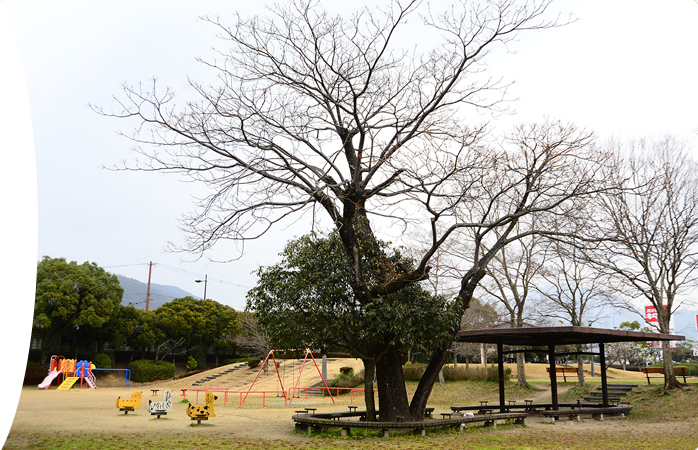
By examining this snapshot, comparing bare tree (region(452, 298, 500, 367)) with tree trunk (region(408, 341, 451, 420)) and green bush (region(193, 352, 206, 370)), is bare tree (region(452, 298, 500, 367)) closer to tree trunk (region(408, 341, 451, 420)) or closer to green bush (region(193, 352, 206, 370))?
tree trunk (region(408, 341, 451, 420))

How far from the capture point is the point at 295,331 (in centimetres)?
1088

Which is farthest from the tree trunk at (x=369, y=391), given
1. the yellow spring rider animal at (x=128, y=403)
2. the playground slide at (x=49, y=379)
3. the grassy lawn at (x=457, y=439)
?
the playground slide at (x=49, y=379)

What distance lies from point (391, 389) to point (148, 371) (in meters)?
26.1

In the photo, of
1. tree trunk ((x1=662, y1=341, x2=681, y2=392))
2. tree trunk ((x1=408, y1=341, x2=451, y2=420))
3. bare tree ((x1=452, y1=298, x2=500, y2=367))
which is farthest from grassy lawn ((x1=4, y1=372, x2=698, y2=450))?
bare tree ((x1=452, y1=298, x2=500, y2=367))

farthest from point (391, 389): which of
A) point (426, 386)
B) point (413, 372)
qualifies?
point (413, 372)

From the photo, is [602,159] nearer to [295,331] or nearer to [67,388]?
[295,331]

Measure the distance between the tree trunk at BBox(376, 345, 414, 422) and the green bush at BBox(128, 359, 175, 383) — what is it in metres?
25.8

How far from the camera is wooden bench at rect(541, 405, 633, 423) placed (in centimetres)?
1343

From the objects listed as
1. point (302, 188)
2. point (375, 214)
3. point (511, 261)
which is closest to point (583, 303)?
point (511, 261)

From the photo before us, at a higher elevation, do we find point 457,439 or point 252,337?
point 252,337

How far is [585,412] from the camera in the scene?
1378 centimetres

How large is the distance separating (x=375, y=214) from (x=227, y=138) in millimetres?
3503

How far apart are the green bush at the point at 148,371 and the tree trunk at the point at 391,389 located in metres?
25.8

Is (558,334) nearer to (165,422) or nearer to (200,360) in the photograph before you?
(165,422)
